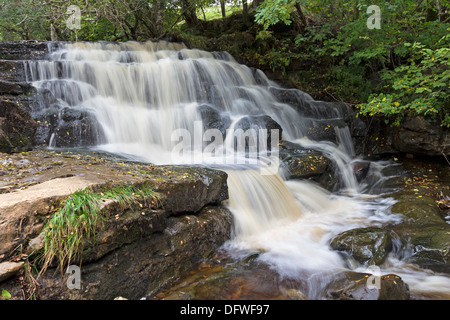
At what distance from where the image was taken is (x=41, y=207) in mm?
2982

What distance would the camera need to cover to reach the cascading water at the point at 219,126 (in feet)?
16.2

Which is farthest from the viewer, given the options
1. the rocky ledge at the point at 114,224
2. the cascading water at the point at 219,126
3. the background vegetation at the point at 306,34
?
the background vegetation at the point at 306,34

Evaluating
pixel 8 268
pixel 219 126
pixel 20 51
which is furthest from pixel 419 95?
pixel 20 51

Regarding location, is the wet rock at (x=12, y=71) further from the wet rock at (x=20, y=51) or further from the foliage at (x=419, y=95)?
the foliage at (x=419, y=95)

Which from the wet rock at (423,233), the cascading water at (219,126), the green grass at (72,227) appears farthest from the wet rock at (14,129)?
the wet rock at (423,233)

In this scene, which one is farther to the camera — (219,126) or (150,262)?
(219,126)

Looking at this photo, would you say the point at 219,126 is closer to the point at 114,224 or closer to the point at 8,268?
the point at 114,224

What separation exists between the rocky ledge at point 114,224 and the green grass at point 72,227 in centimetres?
7

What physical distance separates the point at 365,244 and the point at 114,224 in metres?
3.36

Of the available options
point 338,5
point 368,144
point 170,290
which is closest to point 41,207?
point 170,290

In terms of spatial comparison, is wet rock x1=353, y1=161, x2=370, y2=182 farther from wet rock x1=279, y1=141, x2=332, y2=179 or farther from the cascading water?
wet rock x1=279, y1=141, x2=332, y2=179

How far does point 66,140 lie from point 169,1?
27.6ft

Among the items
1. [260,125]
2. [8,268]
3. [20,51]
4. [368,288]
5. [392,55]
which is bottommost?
[368,288]

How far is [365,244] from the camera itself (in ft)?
13.8
